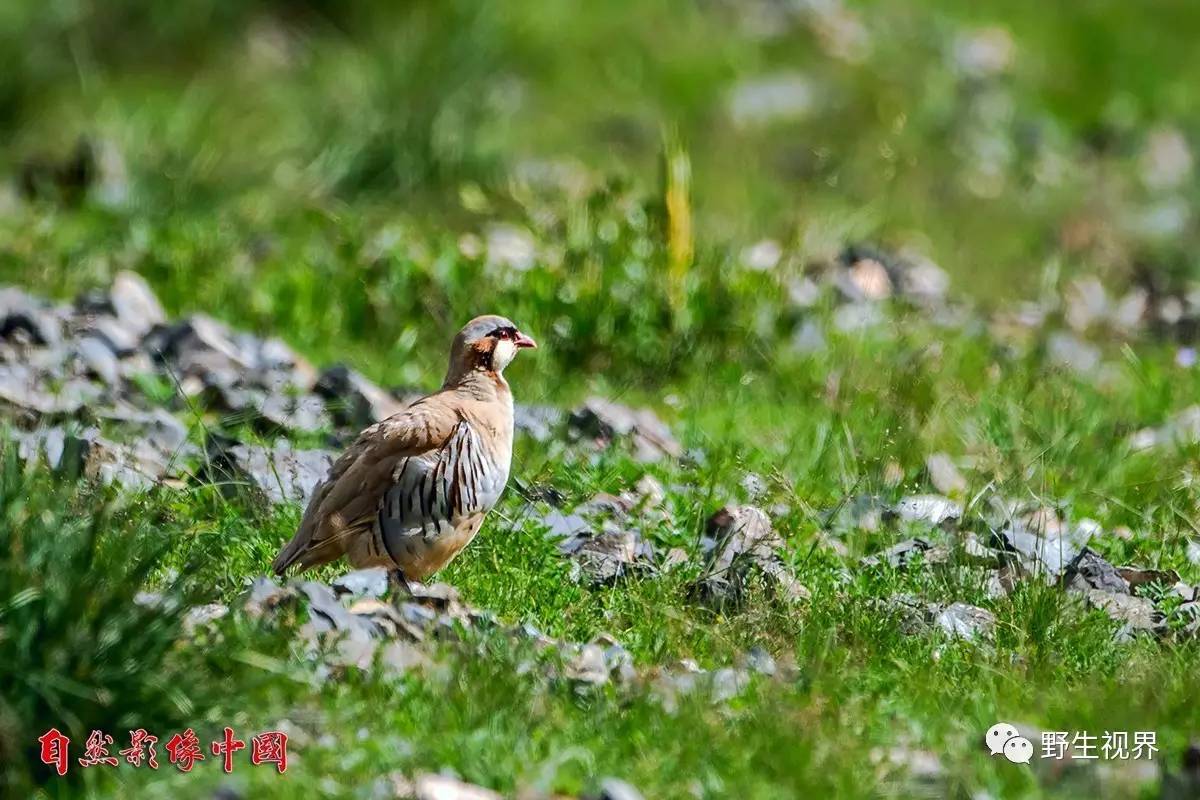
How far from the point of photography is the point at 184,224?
10016 mm

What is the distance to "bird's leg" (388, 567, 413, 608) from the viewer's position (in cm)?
557

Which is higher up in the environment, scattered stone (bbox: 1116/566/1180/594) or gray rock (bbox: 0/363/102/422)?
gray rock (bbox: 0/363/102/422)

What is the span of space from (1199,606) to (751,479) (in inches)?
60.4

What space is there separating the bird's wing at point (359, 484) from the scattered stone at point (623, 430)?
1.21m

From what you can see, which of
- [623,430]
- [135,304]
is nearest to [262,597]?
[623,430]

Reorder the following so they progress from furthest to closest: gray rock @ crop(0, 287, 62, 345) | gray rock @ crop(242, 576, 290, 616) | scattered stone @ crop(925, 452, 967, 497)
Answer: gray rock @ crop(0, 287, 62, 345)
scattered stone @ crop(925, 452, 967, 497)
gray rock @ crop(242, 576, 290, 616)

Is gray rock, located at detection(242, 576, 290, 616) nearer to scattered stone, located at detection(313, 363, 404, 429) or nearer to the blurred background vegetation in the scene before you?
scattered stone, located at detection(313, 363, 404, 429)

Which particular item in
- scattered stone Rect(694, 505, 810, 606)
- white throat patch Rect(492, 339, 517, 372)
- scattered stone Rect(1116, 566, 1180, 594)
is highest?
white throat patch Rect(492, 339, 517, 372)

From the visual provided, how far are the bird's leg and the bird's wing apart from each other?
11.0 inches

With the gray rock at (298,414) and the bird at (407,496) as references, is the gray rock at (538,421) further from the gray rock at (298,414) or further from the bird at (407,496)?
the bird at (407,496)

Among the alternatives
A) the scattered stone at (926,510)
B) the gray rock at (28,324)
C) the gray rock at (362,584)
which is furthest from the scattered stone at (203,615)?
the gray rock at (28,324)

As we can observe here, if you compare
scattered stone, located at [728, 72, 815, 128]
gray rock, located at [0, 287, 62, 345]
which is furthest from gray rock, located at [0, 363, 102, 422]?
scattered stone, located at [728, 72, 815, 128]

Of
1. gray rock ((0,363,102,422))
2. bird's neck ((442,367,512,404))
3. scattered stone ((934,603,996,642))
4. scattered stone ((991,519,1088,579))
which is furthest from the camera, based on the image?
gray rock ((0,363,102,422))

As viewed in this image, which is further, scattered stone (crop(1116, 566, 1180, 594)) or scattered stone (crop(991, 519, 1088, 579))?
scattered stone (crop(1116, 566, 1180, 594))
